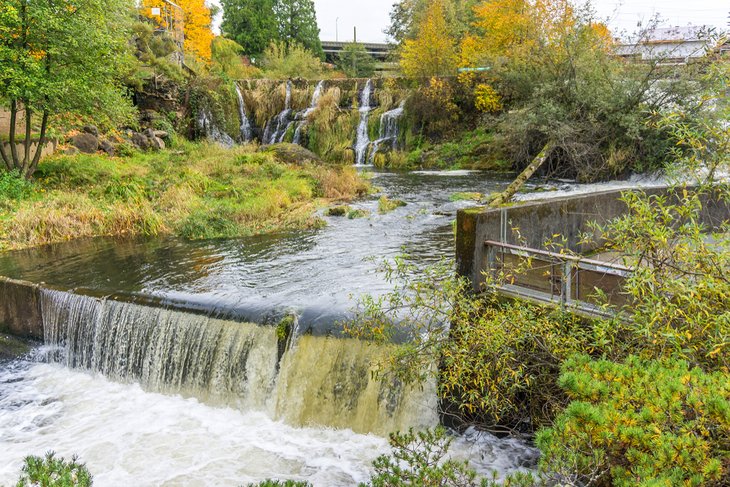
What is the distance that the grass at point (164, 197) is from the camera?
14.1 meters

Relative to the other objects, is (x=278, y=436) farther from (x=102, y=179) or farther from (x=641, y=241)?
(x=102, y=179)

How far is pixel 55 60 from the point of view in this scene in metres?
15.5

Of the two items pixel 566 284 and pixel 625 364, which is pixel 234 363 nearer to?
pixel 566 284

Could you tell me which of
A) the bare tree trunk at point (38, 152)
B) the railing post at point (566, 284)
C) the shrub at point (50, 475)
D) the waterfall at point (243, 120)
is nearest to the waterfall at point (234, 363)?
the railing post at point (566, 284)

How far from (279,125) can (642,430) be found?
2867 cm

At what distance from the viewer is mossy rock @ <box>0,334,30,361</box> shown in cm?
971

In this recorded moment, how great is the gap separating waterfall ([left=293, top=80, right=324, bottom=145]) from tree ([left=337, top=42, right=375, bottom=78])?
1975 cm

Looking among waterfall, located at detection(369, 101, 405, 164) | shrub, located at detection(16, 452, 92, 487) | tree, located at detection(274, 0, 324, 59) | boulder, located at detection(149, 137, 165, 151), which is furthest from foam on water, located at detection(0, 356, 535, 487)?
tree, located at detection(274, 0, 324, 59)

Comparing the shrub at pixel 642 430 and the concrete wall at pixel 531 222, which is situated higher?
the concrete wall at pixel 531 222

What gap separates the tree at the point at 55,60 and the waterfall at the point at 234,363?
305 inches

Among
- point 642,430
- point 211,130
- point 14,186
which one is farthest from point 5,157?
point 642,430

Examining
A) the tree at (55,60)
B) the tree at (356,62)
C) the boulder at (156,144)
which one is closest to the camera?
the tree at (55,60)

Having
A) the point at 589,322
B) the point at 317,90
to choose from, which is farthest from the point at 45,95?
the point at 317,90

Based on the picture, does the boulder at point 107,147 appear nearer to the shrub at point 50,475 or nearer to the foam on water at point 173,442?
the foam on water at point 173,442
